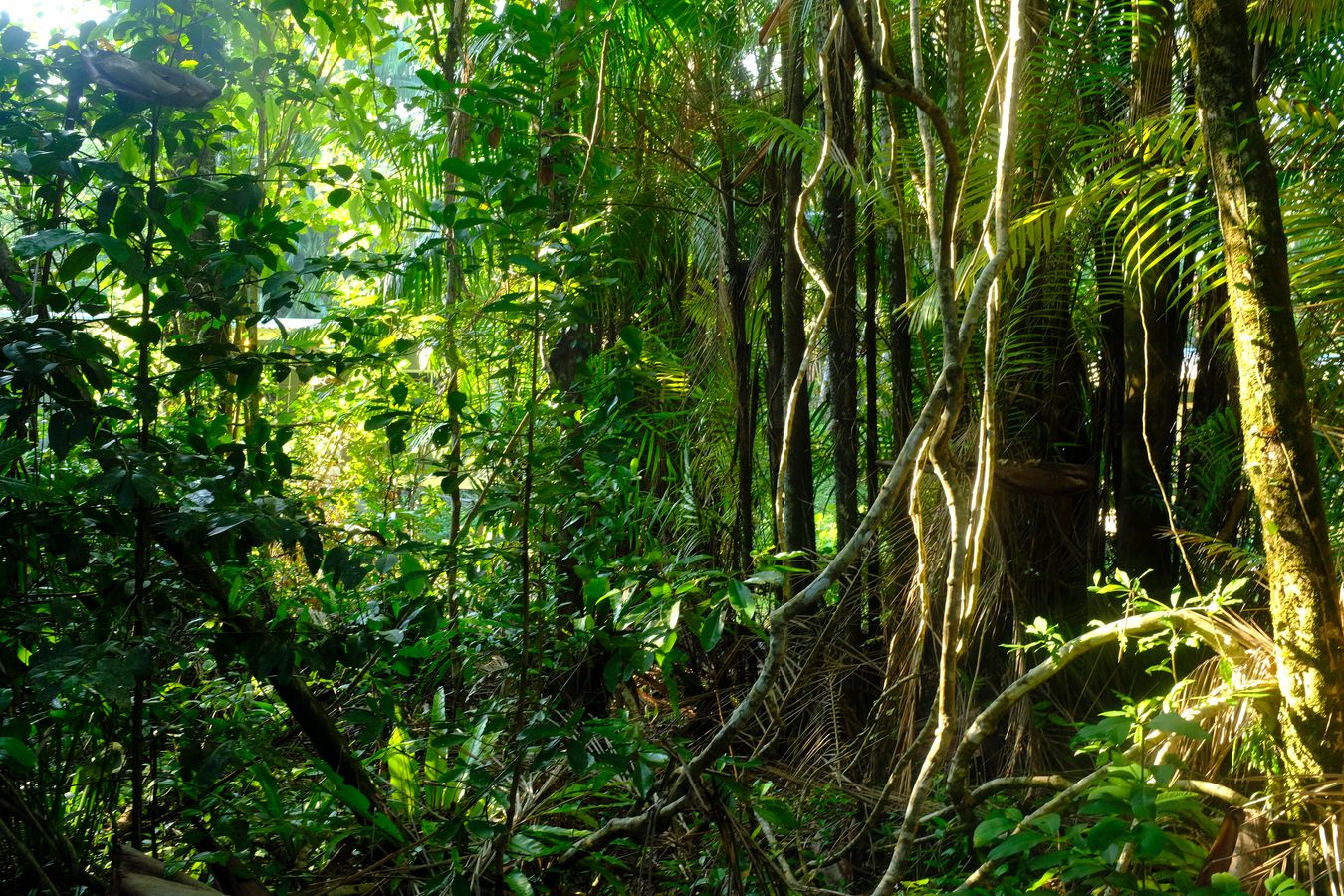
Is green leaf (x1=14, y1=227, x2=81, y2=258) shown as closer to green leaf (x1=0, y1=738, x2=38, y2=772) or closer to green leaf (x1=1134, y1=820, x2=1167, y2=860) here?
green leaf (x1=0, y1=738, x2=38, y2=772)

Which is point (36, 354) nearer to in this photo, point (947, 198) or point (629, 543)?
point (947, 198)

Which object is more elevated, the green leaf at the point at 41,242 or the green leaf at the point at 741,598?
the green leaf at the point at 41,242

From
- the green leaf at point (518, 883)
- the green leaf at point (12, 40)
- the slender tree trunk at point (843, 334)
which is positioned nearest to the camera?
the green leaf at point (12, 40)

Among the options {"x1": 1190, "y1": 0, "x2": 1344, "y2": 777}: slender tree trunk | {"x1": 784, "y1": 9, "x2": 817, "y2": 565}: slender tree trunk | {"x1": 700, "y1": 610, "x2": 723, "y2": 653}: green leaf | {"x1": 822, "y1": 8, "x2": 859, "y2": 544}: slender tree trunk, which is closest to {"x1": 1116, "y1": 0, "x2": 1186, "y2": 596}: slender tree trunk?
{"x1": 822, "y1": 8, "x2": 859, "y2": 544}: slender tree trunk

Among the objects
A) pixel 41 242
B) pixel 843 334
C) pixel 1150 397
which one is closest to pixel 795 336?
pixel 843 334

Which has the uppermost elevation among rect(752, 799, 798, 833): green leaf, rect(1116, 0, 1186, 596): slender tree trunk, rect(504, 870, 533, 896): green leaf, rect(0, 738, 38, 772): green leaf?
rect(1116, 0, 1186, 596): slender tree trunk

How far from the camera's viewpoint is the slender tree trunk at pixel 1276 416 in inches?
63.0

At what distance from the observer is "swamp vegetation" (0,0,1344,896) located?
171 cm

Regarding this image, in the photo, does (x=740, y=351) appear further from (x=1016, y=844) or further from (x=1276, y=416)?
(x=1016, y=844)

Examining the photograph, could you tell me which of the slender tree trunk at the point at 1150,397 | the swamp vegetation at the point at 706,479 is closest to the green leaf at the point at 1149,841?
the swamp vegetation at the point at 706,479

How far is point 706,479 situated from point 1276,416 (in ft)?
8.27

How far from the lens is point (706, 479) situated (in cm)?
399

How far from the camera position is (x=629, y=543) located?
145 inches

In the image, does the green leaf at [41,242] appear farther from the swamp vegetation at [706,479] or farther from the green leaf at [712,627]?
the green leaf at [712,627]
